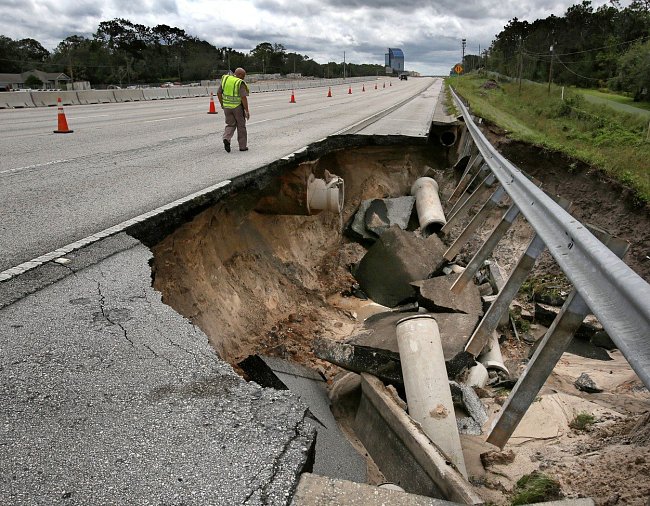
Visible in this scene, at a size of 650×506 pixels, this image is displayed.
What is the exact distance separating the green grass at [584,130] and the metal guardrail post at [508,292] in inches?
208

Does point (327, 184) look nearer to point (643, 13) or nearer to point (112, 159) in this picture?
point (112, 159)

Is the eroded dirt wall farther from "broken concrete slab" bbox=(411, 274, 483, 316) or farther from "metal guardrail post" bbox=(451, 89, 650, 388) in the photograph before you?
"metal guardrail post" bbox=(451, 89, 650, 388)

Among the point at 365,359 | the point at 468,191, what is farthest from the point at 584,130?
the point at 365,359

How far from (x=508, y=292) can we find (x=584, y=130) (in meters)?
16.8

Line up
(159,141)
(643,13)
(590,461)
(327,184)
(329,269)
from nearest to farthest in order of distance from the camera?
1. (590,461)
2. (327,184)
3. (329,269)
4. (159,141)
5. (643,13)

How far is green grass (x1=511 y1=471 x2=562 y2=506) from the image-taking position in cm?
309

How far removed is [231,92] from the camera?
10000 millimetres

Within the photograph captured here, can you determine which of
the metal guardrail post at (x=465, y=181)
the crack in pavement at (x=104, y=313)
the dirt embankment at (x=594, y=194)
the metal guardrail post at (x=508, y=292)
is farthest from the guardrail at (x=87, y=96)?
the metal guardrail post at (x=508, y=292)

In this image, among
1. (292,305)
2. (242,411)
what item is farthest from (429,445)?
(292,305)

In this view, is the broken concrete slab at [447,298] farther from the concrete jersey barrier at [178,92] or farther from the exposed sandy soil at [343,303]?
the concrete jersey barrier at [178,92]

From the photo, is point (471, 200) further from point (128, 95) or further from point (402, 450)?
point (128, 95)

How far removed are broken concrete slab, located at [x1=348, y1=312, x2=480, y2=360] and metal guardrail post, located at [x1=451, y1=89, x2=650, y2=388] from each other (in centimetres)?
173

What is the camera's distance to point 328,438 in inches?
150

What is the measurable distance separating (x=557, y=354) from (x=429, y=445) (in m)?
1.11
